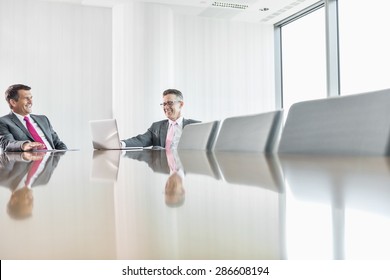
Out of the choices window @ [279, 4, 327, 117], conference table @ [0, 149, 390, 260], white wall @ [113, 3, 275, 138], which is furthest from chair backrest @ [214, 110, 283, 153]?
window @ [279, 4, 327, 117]

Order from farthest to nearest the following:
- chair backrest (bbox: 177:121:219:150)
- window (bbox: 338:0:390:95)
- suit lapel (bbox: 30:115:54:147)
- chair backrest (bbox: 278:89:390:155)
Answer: window (bbox: 338:0:390:95), suit lapel (bbox: 30:115:54:147), chair backrest (bbox: 177:121:219:150), chair backrest (bbox: 278:89:390:155)

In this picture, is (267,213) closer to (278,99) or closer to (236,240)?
(236,240)

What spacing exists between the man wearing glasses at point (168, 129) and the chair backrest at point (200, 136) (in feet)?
2.93

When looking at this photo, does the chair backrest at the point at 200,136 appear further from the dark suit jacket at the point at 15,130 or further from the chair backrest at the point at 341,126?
the dark suit jacket at the point at 15,130

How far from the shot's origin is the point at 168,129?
310 centimetres

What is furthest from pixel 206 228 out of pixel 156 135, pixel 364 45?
pixel 364 45

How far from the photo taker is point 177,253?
0.07 m

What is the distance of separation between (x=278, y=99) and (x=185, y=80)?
3.92 feet

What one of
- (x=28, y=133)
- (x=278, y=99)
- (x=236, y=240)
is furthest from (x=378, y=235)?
(x=278, y=99)

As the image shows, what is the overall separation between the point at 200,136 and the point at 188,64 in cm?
270

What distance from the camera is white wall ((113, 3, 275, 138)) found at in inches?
149

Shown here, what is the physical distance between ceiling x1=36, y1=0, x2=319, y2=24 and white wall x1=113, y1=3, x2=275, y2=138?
0.39 feet

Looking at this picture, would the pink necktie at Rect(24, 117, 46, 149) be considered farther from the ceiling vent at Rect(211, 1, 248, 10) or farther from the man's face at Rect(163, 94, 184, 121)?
the ceiling vent at Rect(211, 1, 248, 10)

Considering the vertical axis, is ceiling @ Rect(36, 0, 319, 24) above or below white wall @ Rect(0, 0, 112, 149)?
above
